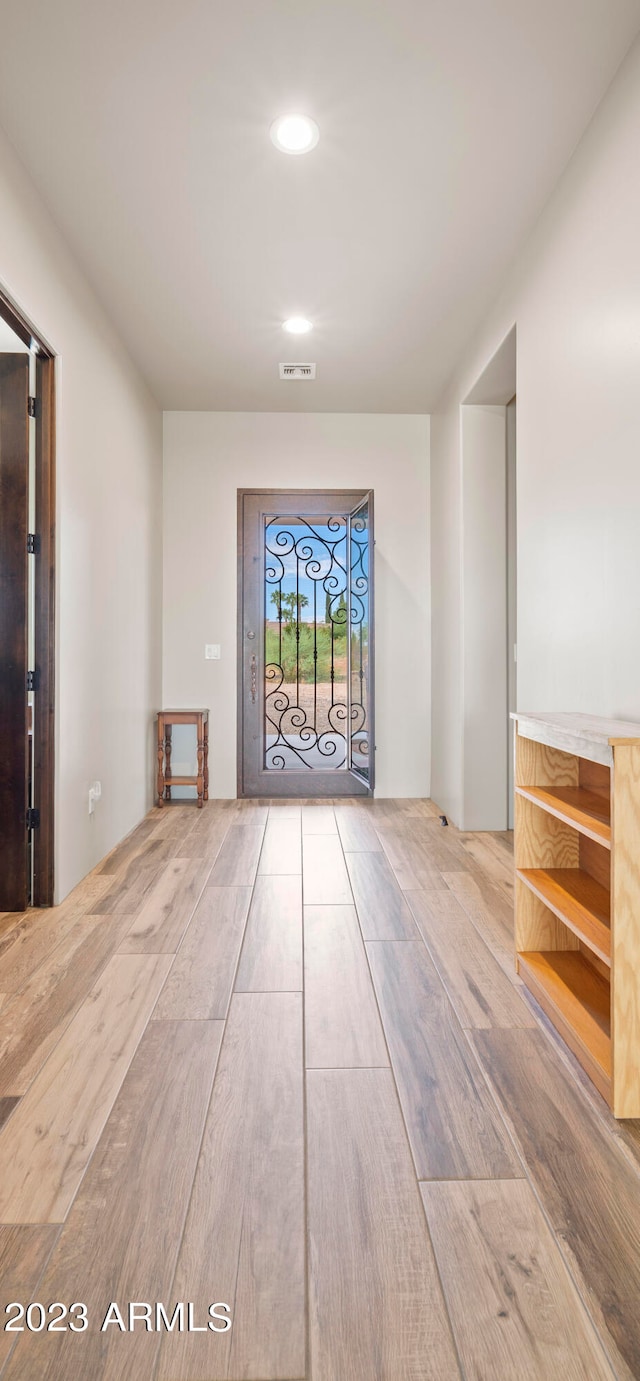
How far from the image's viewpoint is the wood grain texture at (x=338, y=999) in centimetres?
163

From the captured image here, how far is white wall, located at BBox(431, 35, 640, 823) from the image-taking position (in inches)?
74.7

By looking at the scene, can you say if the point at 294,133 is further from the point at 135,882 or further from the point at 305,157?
the point at 135,882

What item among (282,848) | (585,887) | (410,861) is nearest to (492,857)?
(410,861)

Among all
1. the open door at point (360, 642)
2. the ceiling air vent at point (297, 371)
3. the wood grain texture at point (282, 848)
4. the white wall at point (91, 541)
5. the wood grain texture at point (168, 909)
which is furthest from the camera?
the open door at point (360, 642)

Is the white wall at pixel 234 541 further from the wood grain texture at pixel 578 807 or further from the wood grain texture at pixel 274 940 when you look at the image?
the wood grain texture at pixel 578 807

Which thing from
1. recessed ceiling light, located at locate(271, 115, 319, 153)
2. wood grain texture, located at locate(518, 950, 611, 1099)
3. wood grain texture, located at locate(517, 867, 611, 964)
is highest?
recessed ceiling light, located at locate(271, 115, 319, 153)

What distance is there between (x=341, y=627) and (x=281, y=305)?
2049 mm

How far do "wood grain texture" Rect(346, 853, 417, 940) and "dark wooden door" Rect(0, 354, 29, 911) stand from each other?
1.33 metres

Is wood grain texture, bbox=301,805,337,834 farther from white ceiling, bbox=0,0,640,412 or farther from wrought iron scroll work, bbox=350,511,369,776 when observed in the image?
white ceiling, bbox=0,0,640,412

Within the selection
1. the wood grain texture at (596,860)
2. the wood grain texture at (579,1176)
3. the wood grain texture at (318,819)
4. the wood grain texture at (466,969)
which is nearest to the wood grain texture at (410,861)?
the wood grain texture at (466,969)

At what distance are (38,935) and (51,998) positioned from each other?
1.67 feet

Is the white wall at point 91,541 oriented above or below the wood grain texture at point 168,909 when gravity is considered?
above

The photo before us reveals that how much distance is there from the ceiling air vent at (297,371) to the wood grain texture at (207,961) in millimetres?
2922

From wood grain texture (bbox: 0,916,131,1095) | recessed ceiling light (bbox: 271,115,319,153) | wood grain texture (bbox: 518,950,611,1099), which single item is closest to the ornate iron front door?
wood grain texture (bbox: 0,916,131,1095)
